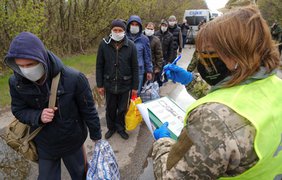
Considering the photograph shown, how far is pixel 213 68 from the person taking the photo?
1186 mm

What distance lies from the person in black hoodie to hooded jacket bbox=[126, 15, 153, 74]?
7.21ft

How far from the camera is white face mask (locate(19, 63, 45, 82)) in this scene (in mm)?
1839

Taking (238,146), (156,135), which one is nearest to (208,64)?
(238,146)

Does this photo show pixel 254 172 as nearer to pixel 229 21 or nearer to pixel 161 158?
pixel 161 158

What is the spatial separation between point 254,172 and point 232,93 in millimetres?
341

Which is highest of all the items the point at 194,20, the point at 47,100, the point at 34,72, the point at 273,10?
the point at 34,72

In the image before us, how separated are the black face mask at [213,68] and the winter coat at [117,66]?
2.33 metres

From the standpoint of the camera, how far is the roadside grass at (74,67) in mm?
5313

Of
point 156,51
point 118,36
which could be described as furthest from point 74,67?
point 118,36

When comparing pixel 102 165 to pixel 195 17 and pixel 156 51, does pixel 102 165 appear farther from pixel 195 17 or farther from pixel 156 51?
pixel 195 17

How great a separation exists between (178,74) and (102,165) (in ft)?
3.55

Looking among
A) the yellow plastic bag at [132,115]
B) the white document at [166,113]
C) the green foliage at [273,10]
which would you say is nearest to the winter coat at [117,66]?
the yellow plastic bag at [132,115]

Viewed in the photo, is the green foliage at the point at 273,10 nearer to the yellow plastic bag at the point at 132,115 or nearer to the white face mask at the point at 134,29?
the white face mask at the point at 134,29

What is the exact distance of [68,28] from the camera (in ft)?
32.5
